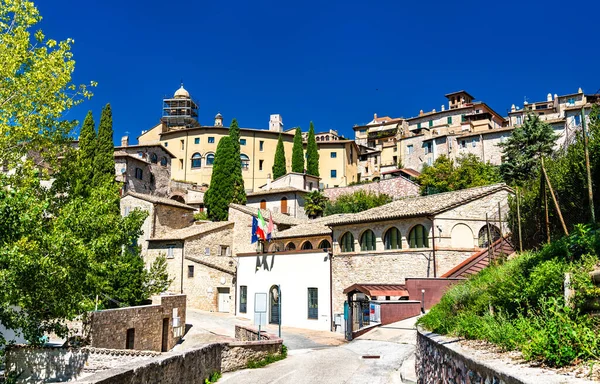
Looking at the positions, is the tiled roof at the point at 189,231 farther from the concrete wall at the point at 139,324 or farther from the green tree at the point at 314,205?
the concrete wall at the point at 139,324

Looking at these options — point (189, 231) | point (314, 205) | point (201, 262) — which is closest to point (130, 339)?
point (201, 262)

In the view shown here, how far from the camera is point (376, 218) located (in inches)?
1206

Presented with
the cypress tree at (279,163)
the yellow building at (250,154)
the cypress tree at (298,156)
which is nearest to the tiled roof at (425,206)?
the cypress tree at (298,156)

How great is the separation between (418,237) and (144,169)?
48.4 meters

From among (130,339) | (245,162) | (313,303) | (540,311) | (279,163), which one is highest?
(245,162)

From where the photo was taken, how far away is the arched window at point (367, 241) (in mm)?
31500

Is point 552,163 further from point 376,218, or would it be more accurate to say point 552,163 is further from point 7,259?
point 7,259

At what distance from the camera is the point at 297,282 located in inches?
1362

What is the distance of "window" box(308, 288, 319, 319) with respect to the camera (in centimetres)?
3316

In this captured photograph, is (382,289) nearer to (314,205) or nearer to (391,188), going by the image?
(314,205)

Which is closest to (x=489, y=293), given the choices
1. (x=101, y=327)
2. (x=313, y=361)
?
(x=313, y=361)

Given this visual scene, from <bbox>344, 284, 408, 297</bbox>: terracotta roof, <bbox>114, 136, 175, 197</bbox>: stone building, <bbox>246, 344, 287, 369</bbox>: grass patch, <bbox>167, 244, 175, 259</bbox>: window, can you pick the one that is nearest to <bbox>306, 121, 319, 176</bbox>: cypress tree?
<bbox>114, 136, 175, 197</bbox>: stone building

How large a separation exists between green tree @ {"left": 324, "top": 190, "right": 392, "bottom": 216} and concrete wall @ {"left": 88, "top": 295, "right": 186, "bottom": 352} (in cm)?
2831

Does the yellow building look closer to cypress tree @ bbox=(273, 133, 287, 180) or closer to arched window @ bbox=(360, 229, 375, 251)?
cypress tree @ bbox=(273, 133, 287, 180)
